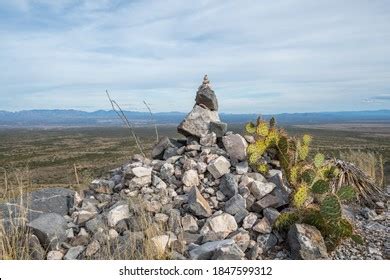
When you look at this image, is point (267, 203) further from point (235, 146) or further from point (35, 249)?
point (35, 249)

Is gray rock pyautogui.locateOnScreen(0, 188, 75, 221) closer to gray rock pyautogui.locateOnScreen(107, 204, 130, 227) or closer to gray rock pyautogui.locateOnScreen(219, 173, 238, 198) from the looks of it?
gray rock pyautogui.locateOnScreen(107, 204, 130, 227)

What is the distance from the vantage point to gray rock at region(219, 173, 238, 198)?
862 cm

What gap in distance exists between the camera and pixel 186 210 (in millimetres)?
8352

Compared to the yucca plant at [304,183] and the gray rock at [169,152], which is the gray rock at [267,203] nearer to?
the yucca plant at [304,183]

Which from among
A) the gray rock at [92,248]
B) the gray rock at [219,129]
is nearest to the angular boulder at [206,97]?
the gray rock at [219,129]

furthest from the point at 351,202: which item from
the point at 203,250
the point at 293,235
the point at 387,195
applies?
the point at 203,250

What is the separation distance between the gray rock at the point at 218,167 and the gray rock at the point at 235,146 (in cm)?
43

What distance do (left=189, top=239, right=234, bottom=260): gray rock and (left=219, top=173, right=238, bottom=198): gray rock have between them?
1.58m

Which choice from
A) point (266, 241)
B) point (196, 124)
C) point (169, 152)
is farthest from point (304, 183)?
point (169, 152)

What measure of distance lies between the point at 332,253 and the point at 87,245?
12.5 ft

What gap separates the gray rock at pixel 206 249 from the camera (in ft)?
22.4

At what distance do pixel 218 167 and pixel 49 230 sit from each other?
323 centimetres

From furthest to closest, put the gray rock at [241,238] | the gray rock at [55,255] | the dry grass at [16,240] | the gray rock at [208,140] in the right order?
the gray rock at [208,140], the gray rock at [241,238], the gray rock at [55,255], the dry grass at [16,240]
